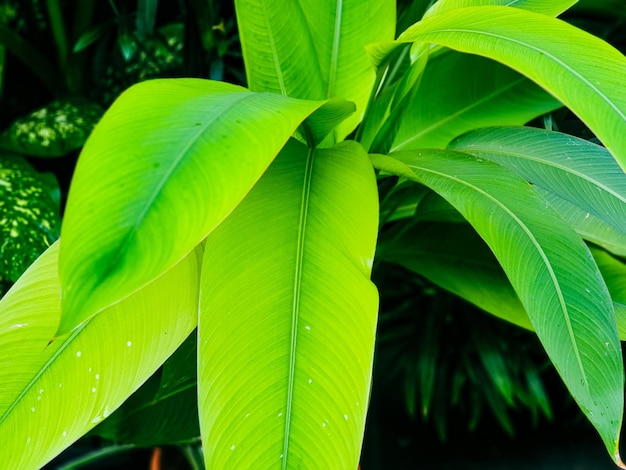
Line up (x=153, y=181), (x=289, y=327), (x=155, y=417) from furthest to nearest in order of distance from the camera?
(x=155, y=417)
(x=289, y=327)
(x=153, y=181)

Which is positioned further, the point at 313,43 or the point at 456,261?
the point at 456,261

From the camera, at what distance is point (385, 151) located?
2.07 feet

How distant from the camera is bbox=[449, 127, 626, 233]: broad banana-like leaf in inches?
20.6

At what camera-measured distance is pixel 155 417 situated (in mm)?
Result: 697

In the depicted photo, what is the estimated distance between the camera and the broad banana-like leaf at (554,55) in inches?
14.9

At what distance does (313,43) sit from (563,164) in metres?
0.26

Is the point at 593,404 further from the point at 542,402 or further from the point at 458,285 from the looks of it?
the point at 542,402

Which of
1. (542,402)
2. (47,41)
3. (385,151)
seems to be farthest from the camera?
(47,41)

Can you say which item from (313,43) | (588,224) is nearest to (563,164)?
(588,224)

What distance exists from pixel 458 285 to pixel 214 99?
1.31 feet

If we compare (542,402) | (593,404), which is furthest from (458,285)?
(542,402)

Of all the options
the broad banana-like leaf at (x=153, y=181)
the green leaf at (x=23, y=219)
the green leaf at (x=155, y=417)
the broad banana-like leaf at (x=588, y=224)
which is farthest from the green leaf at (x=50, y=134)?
the broad banana-like leaf at (x=588, y=224)

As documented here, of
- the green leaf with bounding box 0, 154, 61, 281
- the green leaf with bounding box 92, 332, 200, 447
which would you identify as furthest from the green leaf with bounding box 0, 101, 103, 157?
the green leaf with bounding box 92, 332, 200, 447

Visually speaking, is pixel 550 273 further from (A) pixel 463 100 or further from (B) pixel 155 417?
(B) pixel 155 417
